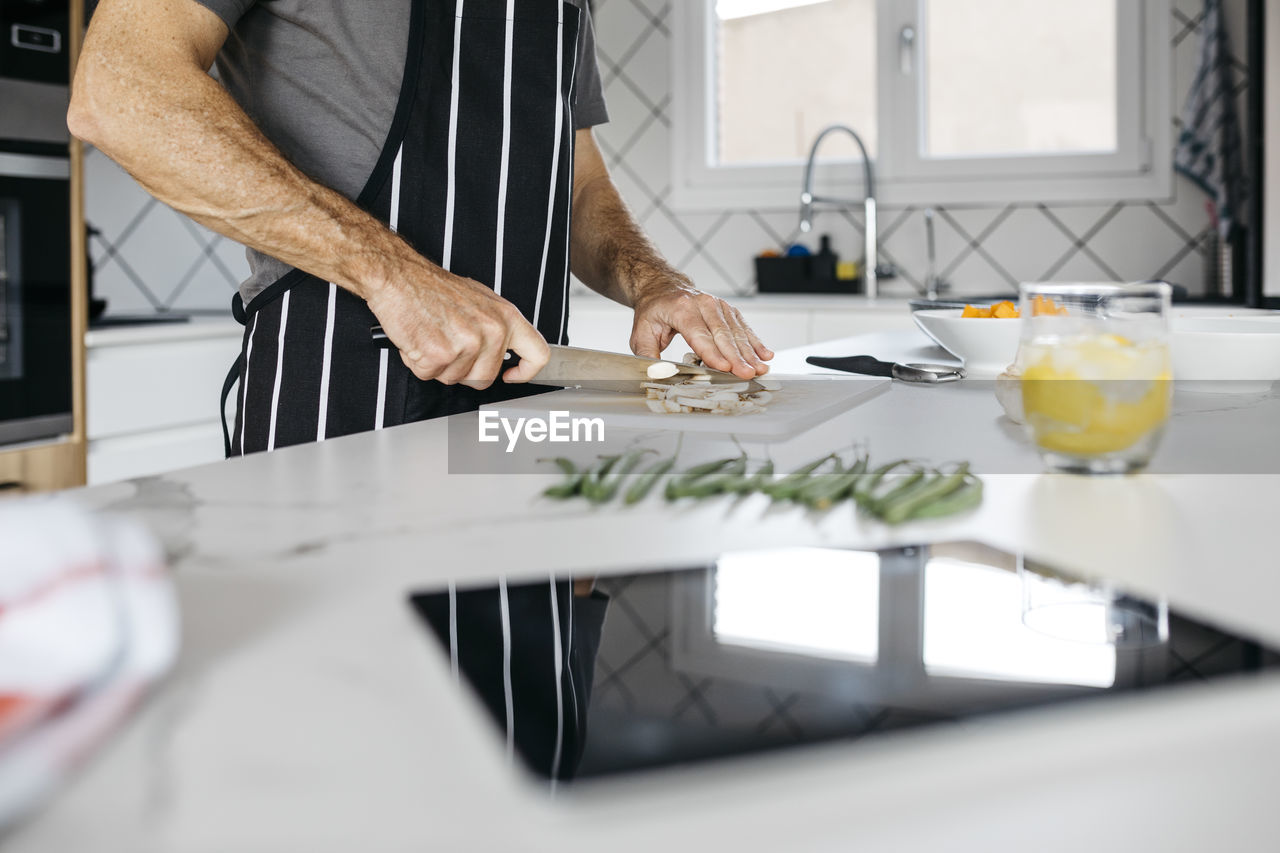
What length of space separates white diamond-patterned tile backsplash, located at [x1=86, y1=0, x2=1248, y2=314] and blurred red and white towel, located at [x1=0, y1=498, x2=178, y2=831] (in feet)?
8.67

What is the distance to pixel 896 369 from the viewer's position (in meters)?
1.17

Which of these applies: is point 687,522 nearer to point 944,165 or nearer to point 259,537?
point 259,537

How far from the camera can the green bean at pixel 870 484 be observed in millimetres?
569

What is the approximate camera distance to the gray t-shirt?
114 centimetres

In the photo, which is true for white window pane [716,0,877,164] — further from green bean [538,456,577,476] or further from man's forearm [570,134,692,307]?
green bean [538,456,577,476]

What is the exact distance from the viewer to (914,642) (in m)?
0.40

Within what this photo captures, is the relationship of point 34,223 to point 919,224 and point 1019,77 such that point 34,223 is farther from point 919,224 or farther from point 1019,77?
point 1019,77

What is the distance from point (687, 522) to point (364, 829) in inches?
12.4

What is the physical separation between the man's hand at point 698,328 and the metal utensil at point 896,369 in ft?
0.28

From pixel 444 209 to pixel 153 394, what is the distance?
1.31 meters

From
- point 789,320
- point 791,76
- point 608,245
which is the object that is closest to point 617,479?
point 608,245

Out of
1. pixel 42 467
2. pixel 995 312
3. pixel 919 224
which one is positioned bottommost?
pixel 42 467

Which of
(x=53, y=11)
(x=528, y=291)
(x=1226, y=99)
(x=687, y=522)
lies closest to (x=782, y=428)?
(x=687, y=522)

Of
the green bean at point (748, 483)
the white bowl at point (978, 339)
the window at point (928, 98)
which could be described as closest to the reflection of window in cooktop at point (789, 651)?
the green bean at point (748, 483)
